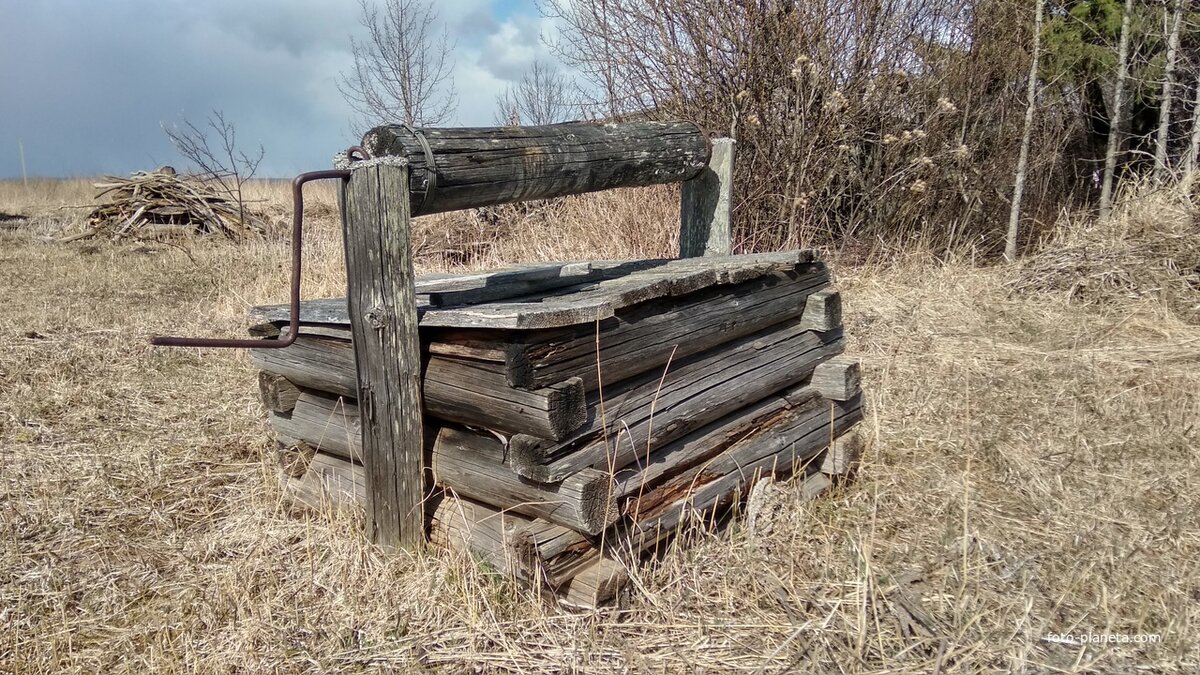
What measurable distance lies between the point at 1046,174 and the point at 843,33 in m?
3.97

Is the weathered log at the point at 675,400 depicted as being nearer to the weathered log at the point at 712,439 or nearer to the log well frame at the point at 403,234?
the weathered log at the point at 712,439

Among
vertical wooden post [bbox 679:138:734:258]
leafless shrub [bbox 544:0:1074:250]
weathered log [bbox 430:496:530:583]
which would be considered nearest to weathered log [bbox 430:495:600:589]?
weathered log [bbox 430:496:530:583]

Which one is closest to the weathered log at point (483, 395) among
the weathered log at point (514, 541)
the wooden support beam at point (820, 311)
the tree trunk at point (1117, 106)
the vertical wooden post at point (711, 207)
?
the weathered log at point (514, 541)

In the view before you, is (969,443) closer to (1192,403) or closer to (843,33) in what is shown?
(1192,403)

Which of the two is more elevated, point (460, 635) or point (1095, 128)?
point (1095, 128)

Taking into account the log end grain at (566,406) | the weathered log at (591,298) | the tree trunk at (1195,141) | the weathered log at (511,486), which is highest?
the tree trunk at (1195,141)

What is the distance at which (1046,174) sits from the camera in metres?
10.5

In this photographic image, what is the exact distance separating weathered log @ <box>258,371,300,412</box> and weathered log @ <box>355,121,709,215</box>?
108 centimetres

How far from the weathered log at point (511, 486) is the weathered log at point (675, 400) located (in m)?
0.07

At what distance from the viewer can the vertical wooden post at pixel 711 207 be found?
4.07 meters

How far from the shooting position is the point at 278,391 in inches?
133

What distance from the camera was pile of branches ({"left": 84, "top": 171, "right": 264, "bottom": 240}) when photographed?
1429 cm

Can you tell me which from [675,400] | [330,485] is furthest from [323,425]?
[675,400]

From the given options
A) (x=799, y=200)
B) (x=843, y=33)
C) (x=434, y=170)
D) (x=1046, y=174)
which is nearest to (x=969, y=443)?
(x=434, y=170)
